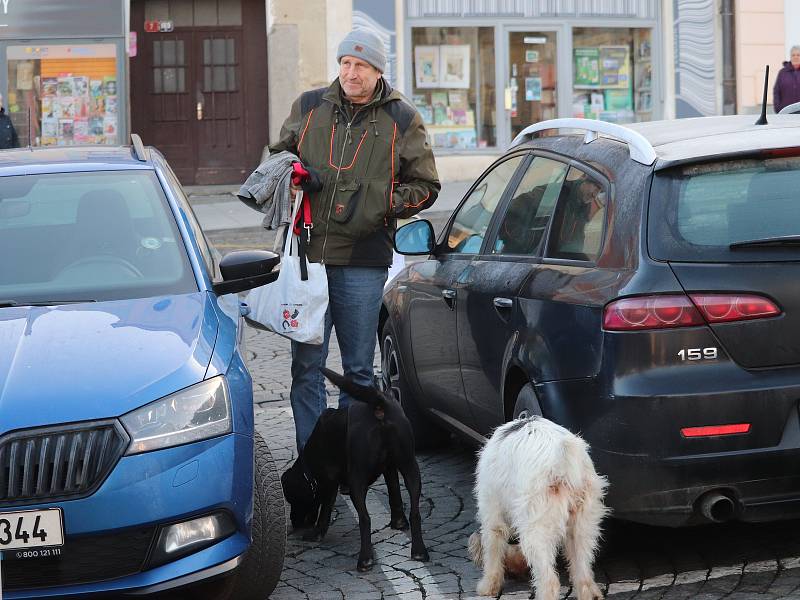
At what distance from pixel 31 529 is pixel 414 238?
2589 mm

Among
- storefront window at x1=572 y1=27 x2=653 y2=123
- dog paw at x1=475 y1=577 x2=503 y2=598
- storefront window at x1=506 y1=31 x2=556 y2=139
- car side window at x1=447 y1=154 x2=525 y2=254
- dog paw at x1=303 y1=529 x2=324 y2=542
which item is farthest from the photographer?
storefront window at x1=572 y1=27 x2=653 y2=123

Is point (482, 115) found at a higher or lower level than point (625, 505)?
higher

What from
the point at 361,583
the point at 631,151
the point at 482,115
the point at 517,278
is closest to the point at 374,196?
the point at 517,278

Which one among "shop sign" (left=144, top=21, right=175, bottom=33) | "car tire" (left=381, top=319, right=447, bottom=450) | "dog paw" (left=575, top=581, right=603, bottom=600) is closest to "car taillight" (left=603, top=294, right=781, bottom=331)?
"dog paw" (left=575, top=581, right=603, bottom=600)

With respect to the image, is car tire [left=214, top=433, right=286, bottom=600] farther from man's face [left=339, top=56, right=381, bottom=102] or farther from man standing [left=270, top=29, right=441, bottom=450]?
man's face [left=339, top=56, right=381, bottom=102]

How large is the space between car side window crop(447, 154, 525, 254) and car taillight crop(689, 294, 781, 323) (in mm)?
1654

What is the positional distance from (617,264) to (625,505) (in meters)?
0.83

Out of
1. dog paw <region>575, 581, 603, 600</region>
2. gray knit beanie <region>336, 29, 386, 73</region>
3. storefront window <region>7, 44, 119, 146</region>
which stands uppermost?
storefront window <region>7, 44, 119, 146</region>

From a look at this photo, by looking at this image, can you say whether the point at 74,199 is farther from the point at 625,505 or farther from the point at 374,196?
the point at 625,505

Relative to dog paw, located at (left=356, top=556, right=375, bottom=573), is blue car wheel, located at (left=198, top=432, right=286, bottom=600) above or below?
above

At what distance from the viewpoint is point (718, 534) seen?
5297 millimetres

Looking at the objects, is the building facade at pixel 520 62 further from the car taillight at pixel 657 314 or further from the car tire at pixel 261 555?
the car taillight at pixel 657 314

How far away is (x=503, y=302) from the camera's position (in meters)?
5.19

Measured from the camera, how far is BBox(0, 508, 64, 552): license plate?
13.0 ft
